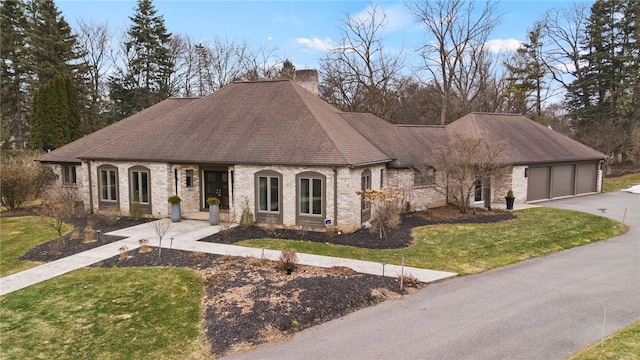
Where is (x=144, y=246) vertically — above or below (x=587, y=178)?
below

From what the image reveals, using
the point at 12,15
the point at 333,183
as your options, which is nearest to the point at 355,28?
the point at 333,183

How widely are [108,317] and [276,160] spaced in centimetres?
860

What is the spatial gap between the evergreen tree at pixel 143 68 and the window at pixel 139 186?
25228 mm

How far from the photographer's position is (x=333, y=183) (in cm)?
1481

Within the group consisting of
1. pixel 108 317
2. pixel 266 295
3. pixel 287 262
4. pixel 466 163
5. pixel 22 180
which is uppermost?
pixel 466 163

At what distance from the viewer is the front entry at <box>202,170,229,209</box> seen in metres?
18.1

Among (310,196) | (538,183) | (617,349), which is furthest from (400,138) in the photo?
(617,349)

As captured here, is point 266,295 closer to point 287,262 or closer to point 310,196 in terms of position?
point 287,262

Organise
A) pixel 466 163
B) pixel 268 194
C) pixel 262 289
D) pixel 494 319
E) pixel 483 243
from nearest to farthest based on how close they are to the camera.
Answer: pixel 494 319
pixel 262 289
pixel 483 243
pixel 268 194
pixel 466 163

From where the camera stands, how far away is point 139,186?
58.6 feet

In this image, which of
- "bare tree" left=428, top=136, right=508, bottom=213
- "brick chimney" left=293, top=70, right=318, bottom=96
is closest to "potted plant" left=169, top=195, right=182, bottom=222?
"brick chimney" left=293, top=70, right=318, bottom=96

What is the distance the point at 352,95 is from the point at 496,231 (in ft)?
81.0

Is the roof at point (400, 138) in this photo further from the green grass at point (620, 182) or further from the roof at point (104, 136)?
the green grass at point (620, 182)

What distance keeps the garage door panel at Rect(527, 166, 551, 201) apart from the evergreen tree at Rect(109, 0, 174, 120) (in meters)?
35.2
